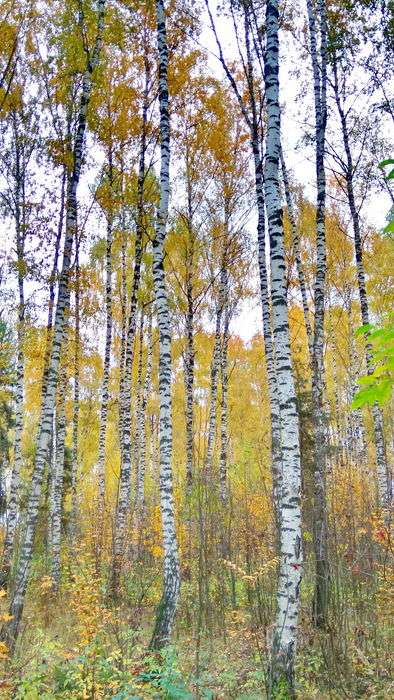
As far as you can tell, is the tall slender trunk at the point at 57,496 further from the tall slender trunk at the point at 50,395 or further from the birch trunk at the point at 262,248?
the birch trunk at the point at 262,248

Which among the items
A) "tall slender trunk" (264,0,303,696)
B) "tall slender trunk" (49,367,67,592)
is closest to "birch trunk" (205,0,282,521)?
"tall slender trunk" (264,0,303,696)

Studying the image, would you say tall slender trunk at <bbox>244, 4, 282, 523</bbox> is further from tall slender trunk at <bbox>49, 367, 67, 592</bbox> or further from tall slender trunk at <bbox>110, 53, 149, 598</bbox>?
tall slender trunk at <bbox>49, 367, 67, 592</bbox>

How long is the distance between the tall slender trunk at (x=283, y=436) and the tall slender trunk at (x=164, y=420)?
2.14 m

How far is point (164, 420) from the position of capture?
7.83 m

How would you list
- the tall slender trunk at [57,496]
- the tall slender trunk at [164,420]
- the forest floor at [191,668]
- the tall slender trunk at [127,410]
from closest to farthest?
1. the forest floor at [191,668]
2. the tall slender trunk at [164,420]
3. the tall slender trunk at [127,410]
4. the tall slender trunk at [57,496]

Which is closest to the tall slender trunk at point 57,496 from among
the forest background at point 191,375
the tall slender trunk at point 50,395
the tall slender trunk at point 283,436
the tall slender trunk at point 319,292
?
the forest background at point 191,375

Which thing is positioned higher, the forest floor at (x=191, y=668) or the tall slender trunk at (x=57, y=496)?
the tall slender trunk at (x=57, y=496)

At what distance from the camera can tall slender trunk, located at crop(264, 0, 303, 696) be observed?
16.1 feet

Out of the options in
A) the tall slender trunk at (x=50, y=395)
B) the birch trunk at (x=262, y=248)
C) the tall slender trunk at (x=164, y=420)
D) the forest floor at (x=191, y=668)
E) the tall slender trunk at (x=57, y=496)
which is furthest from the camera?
the tall slender trunk at (x=57, y=496)

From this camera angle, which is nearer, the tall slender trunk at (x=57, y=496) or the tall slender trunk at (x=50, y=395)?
the tall slender trunk at (x=50, y=395)

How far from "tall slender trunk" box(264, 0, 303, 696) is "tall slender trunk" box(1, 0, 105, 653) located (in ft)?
12.2

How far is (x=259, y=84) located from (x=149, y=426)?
50.6 ft

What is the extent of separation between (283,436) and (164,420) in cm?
249

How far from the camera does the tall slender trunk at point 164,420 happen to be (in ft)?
22.4
